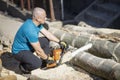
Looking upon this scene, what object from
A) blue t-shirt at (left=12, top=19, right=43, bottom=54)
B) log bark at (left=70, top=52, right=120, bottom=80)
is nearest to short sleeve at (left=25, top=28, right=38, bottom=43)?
blue t-shirt at (left=12, top=19, right=43, bottom=54)

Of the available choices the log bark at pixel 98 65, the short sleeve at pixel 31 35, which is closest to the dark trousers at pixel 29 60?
the short sleeve at pixel 31 35

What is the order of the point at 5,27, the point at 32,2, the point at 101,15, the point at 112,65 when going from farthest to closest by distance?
1. the point at 32,2
2. the point at 101,15
3. the point at 5,27
4. the point at 112,65

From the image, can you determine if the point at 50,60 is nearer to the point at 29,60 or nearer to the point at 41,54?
the point at 41,54

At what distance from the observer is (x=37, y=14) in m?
7.10

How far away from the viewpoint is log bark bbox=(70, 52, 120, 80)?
6.62m

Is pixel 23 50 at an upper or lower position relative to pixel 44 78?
upper

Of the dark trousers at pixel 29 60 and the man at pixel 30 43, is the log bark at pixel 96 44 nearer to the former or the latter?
the man at pixel 30 43

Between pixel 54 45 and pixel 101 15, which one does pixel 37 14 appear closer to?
pixel 54 45

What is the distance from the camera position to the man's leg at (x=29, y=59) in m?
7.40

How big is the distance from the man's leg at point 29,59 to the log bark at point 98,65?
805 millimetres

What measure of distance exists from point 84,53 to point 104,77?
35.9 inches

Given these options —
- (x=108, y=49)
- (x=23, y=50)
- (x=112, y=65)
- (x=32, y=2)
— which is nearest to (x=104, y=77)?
(x=112, y=65)

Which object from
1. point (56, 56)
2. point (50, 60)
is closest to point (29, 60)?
point (50, 60)

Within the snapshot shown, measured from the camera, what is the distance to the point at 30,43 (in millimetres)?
7227
